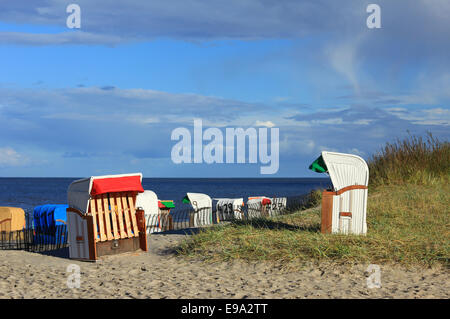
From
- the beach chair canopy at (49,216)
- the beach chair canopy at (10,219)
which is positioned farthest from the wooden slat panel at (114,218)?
the beach chair canopy at (10,219)

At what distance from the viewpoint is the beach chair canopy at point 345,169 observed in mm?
10406

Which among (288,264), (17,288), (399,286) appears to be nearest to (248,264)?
(288,264)

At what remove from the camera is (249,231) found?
10742mm

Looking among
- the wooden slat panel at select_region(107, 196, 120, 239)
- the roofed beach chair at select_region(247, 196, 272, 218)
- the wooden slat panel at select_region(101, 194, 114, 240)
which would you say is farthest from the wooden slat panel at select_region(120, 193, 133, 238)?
→ the roofed beach chair at select_region(247, 196, 272, 218)

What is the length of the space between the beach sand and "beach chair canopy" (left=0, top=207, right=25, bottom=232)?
832 centimetres

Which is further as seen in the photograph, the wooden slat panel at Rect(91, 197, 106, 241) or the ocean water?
the ocean water

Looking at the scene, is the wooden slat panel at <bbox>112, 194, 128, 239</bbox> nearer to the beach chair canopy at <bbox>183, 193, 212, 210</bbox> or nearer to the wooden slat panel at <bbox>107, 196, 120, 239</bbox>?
the wooden slat panel at <bbox>107, 196, 120, 239</bbox>

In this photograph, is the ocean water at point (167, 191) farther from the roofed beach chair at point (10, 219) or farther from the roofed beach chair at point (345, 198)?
the roofed beach chair at point (345, 198)

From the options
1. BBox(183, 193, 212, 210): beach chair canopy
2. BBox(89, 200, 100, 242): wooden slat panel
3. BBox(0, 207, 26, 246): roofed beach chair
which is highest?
BBox(89, 200, 100, 242): wooden slat panel

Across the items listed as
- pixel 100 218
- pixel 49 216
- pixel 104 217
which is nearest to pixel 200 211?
pixel 49 216

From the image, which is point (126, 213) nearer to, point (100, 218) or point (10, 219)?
point (100, 218)

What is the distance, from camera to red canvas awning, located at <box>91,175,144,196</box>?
1010 centimetres
